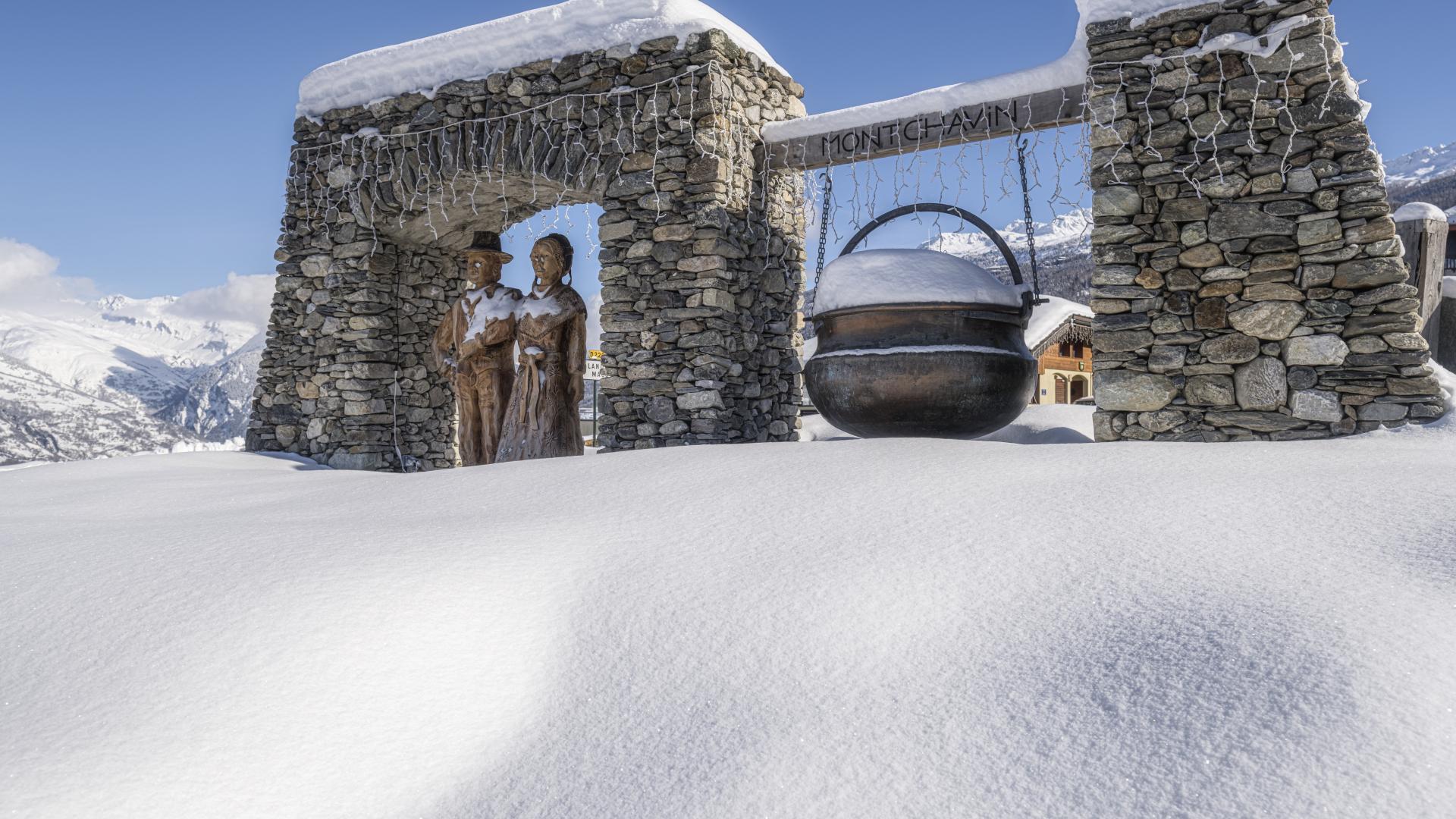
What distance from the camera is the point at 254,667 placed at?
173 cm

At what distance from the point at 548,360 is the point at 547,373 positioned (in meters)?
0.08

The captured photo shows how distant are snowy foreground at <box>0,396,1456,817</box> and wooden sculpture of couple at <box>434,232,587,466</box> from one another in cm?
281

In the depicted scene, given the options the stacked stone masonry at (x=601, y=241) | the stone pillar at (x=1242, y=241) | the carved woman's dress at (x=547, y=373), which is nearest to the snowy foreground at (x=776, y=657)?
the stone pillar at (x=1242, y=241)

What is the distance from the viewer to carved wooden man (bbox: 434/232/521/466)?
18.6ft

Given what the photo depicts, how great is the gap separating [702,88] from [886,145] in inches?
53.7

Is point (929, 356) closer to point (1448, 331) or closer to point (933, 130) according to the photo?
point (933, 130)

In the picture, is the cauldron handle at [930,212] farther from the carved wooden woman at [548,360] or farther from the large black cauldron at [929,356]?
the carved wooden woman at [548,360]

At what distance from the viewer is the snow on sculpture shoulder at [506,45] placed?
21.0 feet

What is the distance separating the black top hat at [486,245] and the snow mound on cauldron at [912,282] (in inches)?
89.3

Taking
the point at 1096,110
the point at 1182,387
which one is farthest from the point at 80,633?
the point at 1096,110

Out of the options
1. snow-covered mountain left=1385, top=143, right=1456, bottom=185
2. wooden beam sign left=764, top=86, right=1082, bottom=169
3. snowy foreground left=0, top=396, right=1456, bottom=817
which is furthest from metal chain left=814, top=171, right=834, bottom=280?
snow-covered mountain left=1385, top=143, right=1456, bottom=185

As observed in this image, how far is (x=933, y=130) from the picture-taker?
605 cm

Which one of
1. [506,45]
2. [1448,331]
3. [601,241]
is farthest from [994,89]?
[506,45]

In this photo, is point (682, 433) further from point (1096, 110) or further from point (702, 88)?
point (1096, 110)
